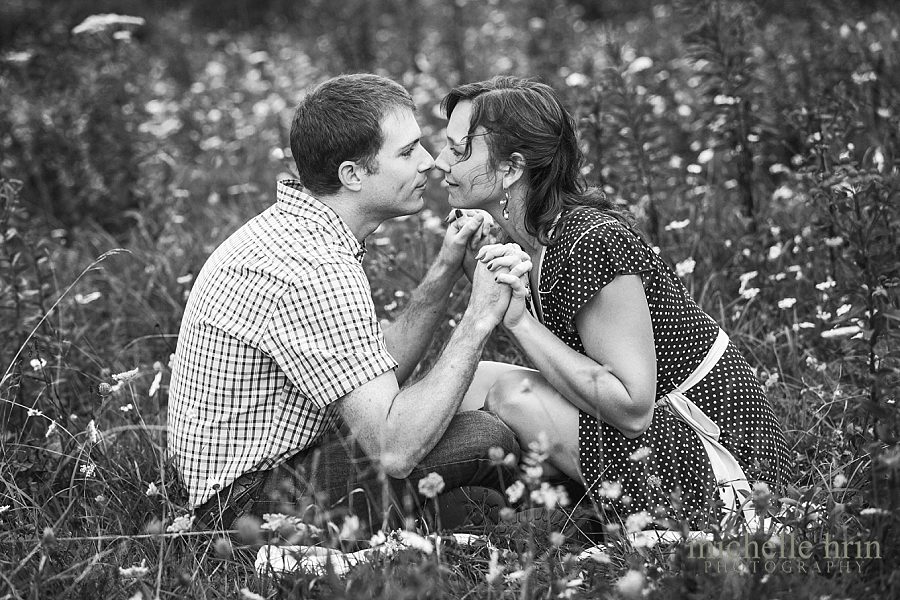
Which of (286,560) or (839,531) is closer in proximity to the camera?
(839,531)

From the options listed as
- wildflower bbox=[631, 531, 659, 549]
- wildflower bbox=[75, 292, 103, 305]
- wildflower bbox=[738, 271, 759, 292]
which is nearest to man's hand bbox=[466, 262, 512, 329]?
wildflower bbox=[631, 531, 659, 549]

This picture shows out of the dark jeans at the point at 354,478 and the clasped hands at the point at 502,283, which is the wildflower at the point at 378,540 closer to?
the dark jeans at the point at 354,478

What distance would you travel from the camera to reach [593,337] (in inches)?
106

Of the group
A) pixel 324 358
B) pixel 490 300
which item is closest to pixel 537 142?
pixel 490 300

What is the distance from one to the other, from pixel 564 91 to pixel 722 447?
346 centimetres

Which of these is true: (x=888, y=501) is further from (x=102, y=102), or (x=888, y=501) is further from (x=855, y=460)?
(x=102, y=102)

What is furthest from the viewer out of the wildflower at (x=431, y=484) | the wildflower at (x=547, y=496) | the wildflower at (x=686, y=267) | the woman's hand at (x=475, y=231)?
the wildflower at (x=686, y=267)

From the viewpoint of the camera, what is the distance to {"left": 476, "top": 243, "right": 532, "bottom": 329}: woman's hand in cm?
260

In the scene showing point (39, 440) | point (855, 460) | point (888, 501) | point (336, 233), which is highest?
point (336, 233)

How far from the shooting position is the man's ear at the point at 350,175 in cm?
281

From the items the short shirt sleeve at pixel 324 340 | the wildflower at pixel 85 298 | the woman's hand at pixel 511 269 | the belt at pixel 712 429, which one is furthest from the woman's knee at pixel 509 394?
the wildflower at pixel 85 298

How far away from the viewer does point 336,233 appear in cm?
280

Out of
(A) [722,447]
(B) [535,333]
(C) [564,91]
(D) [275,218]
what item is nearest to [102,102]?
(C) [564,91]

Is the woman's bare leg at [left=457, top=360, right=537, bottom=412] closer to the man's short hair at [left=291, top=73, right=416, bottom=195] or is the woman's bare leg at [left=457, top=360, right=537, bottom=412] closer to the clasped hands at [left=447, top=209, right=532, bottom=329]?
the clasped hands at [left=447, top=209, right=532, bottom=329]
